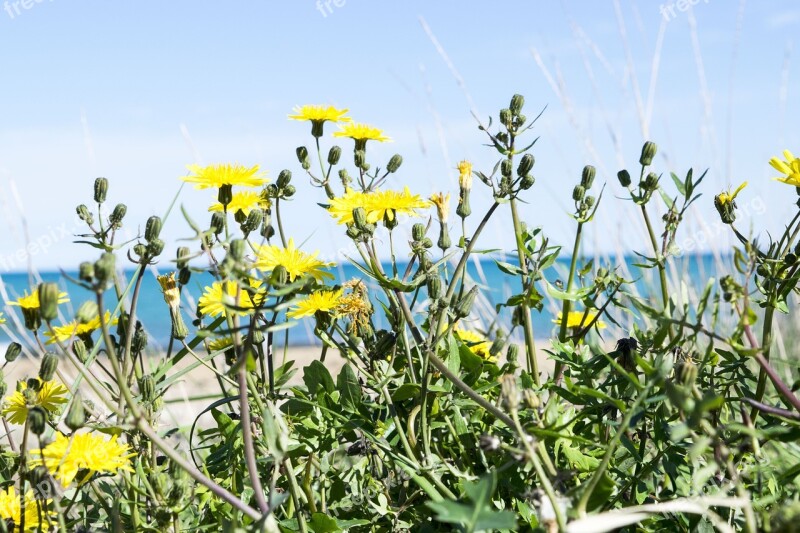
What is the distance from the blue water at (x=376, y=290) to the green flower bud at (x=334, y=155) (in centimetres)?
21

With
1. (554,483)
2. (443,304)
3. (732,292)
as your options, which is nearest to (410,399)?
(443,304)

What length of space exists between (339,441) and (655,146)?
0.68 m

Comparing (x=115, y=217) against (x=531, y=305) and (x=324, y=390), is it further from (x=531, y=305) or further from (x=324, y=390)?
(x=531, y=305)

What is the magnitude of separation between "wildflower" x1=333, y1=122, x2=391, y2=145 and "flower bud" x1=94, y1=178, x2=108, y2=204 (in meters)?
0.40

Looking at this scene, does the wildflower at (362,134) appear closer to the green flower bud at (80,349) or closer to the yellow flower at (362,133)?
the yellow flower at (362,133)

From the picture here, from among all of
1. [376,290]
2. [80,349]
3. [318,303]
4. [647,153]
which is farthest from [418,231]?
[80,349]

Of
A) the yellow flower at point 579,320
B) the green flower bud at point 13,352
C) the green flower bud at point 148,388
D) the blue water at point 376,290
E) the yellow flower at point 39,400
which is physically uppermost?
the green flower bud at point 13,352

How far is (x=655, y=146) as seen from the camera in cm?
129

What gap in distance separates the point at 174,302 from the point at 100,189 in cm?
21

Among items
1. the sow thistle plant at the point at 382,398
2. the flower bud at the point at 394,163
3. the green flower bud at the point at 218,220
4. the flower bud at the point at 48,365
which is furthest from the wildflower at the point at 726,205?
the flower bud at the point at 48,365

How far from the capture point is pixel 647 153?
128 centimetres

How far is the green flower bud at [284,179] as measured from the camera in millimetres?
1286

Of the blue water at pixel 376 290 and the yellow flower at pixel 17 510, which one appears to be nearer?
the yellow flower at pixel 17 510

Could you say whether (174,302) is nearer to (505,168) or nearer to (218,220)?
(218,220)
